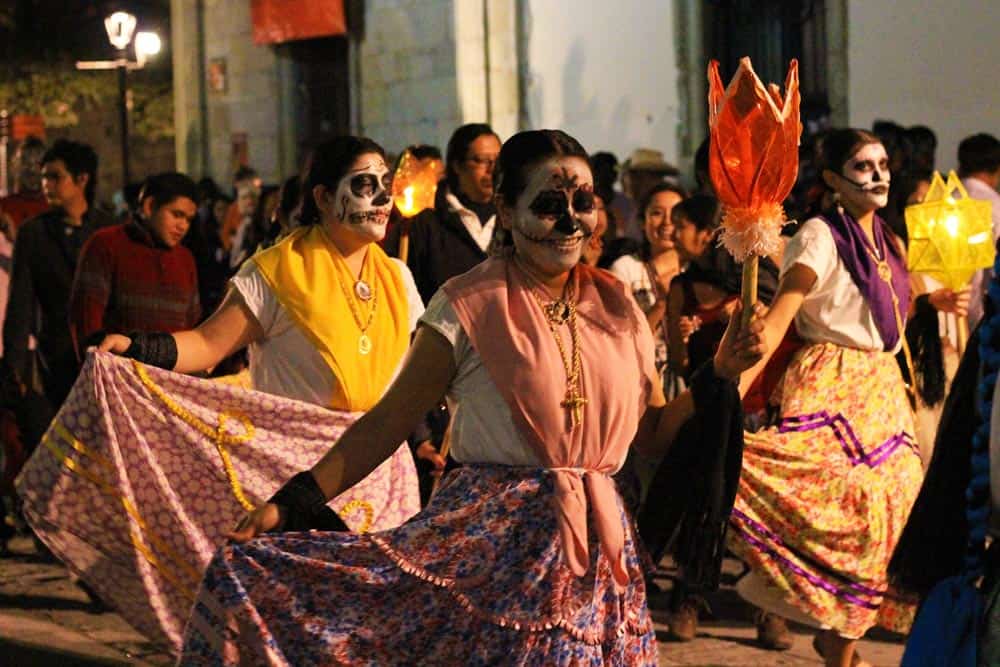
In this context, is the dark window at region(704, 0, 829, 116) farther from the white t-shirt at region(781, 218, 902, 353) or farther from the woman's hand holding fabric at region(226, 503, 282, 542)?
the woman's hand holding fabric at region(226, 503, 282, 542)

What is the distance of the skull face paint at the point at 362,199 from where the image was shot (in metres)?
6.61

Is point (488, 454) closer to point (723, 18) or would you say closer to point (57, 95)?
point (723, 18)

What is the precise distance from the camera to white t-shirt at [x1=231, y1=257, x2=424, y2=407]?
655 cm

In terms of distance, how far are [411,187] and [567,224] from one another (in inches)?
209

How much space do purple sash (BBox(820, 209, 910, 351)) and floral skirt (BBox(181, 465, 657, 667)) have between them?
8.59 ft

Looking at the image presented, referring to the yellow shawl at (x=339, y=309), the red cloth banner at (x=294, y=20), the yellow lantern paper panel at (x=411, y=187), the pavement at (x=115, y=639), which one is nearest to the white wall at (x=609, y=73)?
the red cloth banner at (x=294, y=20)

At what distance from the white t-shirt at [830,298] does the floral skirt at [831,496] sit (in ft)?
0.18

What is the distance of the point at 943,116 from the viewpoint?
45.7 feet

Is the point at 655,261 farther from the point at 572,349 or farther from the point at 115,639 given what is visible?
the point at 572,349

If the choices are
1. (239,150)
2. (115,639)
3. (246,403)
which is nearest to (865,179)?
(246,403)

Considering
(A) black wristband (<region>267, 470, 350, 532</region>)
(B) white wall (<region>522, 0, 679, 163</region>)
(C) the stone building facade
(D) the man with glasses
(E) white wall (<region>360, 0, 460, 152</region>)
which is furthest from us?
(E) white wall (<region>360, 0, 460, 152</region>)

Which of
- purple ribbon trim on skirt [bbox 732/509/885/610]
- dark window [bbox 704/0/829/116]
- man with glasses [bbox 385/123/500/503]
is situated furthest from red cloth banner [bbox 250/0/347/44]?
purple ribbon trim on skirt [bbox 732/509/885/610]

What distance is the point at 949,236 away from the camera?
316 inches

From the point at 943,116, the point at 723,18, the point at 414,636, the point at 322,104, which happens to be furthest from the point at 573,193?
the point at 322,104
